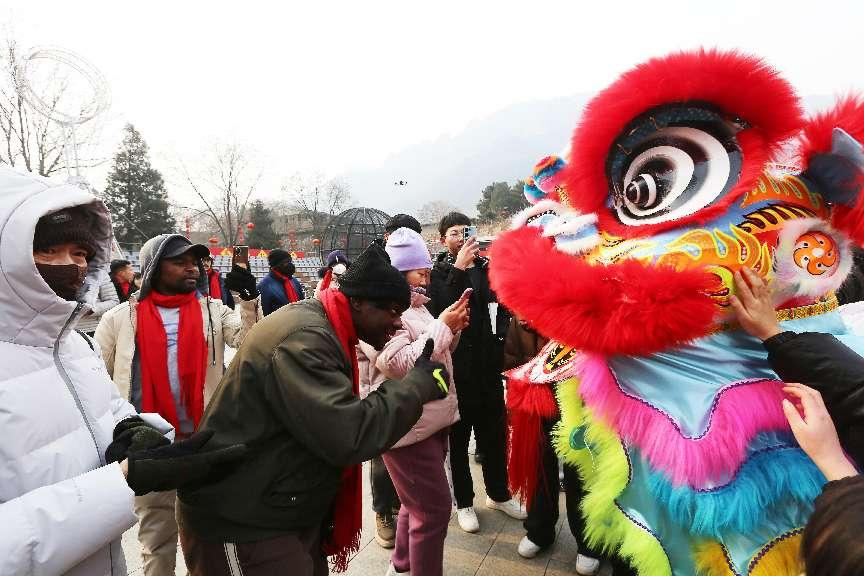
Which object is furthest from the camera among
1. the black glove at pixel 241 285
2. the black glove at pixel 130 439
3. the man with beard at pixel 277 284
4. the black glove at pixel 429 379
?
the man with beard at pixel 277 284

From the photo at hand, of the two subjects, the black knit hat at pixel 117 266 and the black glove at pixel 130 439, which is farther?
the black knit hat at pixel 117 266

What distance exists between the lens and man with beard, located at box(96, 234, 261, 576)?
97.0 inches

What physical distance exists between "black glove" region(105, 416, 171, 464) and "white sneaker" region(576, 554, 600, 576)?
7.43 ft

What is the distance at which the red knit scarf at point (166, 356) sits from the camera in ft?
8.10

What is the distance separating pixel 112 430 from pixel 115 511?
451 millimetres

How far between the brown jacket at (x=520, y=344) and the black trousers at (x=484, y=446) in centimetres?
38

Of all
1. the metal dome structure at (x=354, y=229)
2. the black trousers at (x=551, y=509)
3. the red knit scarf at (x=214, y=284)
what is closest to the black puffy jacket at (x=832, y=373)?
the black trousers at (x=551, y=509)

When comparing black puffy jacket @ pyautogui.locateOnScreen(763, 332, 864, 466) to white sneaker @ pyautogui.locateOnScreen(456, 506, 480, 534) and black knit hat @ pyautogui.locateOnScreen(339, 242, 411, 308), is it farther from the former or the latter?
white sneaker @ pyautogui.locateOnScreen(456, 506, 480, 534)

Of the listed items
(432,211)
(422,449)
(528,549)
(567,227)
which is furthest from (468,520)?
(432,211)

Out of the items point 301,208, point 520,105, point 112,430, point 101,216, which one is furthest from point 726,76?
point 520,105

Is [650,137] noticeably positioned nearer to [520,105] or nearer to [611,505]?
[611,505]

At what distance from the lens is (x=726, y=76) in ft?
4.40

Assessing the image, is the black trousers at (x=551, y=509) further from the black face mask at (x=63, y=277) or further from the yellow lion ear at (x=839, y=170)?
the black face mask at (x=63, y=277)

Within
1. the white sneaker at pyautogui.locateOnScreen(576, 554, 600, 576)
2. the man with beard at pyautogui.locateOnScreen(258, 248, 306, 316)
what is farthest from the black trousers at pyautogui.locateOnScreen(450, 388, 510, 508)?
the man with beard at pyautogui.locateOnScreen(258, 248, 306, 316)
